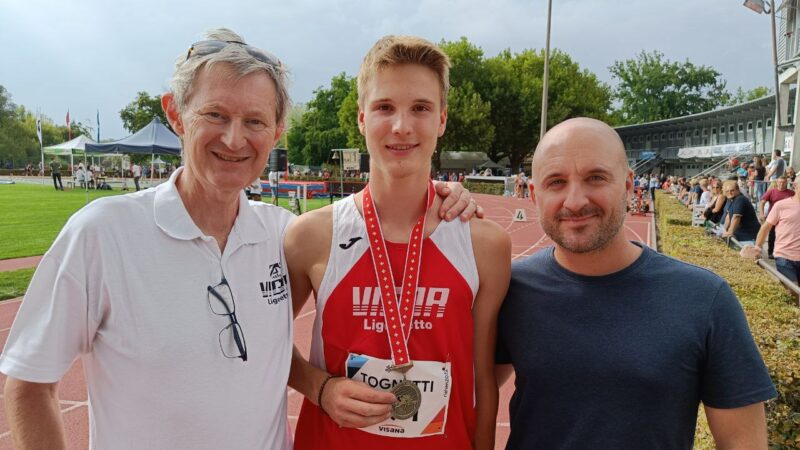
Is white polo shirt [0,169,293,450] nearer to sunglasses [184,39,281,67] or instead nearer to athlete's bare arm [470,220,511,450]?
sunglasses [184,39,281,67]

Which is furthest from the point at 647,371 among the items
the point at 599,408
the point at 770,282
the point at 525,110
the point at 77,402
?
the point at 525,110

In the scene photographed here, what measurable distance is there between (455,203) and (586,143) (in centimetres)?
63

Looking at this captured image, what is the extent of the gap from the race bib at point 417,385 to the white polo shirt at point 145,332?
36 cm

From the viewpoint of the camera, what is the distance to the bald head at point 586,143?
192 cm

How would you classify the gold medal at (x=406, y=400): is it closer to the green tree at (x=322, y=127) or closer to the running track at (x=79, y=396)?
the running track at (x=79, y=396)

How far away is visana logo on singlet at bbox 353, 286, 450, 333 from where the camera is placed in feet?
6.80

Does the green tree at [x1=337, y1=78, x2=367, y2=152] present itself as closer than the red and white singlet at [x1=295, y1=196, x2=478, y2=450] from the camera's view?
No

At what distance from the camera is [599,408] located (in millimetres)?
1772

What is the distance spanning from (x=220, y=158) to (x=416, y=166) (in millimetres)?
784

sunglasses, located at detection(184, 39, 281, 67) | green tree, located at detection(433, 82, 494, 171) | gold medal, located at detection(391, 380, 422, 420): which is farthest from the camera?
green tree, located at detection(433, 82, 494, 171)

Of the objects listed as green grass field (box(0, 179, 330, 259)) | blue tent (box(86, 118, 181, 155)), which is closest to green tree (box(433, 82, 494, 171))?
blue tent (box(86, 118, 181, 155))

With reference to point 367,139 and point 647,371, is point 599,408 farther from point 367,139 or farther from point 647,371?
point 367,139

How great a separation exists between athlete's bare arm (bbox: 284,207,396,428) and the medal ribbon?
16cm

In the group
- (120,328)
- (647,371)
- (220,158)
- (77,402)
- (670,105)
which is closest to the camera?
(120,328)
